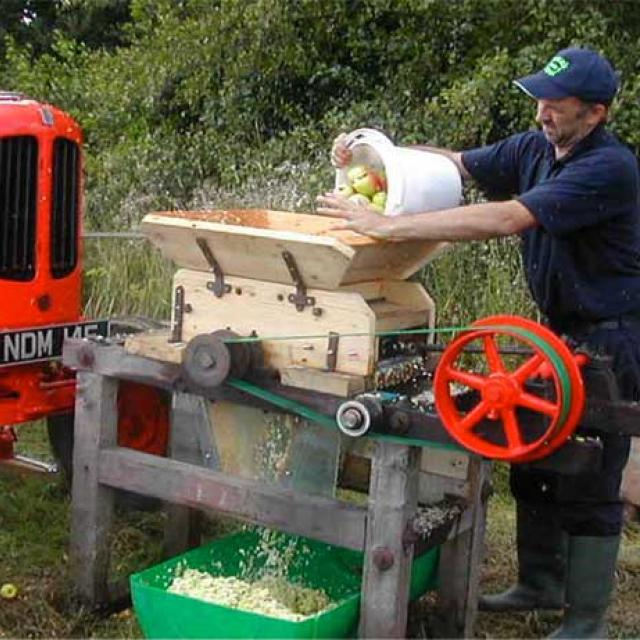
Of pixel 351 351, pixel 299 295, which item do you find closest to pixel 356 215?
pixel 299 295

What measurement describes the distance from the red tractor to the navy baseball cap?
1.93 m

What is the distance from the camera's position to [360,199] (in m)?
3.67

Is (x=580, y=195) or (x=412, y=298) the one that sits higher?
(x=580, y=195)

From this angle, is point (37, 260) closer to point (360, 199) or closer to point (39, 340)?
point (39, 340)

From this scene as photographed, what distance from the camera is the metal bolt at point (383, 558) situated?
3.49 m

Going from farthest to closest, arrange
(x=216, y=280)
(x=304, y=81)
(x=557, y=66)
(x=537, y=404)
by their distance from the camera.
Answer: (x=304, y=81) < (x=216, y=280) < (x=557, y=66) < (x=537, y=404)

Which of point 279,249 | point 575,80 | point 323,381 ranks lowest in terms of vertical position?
point 323,381

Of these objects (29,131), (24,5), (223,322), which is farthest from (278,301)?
(24,5)

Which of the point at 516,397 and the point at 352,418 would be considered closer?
the point at 516,397

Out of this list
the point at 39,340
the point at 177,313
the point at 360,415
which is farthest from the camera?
the point at 39,340

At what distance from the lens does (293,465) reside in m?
3.87

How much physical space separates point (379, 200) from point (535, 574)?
5.04 ft

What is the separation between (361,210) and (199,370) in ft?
2.25

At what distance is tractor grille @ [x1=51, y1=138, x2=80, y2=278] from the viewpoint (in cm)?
462
